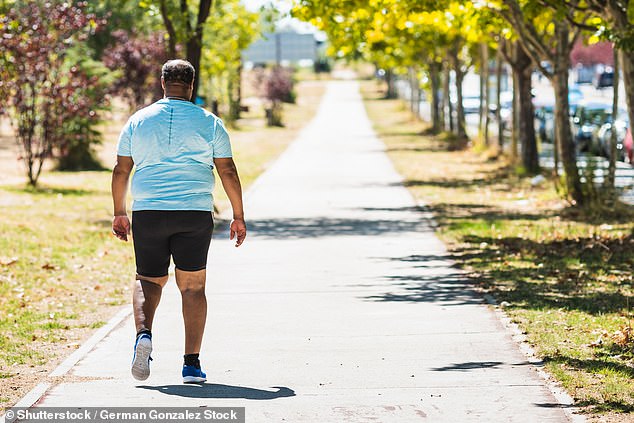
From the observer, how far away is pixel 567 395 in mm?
6770

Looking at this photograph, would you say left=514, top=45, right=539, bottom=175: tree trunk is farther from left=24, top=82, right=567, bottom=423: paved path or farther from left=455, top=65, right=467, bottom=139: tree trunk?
left=455, top=65, right=467, bottom=139: tree trunk

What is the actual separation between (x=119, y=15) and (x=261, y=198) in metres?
29.2

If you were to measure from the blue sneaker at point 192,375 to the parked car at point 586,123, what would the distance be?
2186 cm

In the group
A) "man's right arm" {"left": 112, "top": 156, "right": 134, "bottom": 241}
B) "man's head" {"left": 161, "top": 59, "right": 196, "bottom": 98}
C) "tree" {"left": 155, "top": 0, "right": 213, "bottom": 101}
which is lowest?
"man's right arm" {"left": 112, "top": 156, "right": 134, "bottom": 241}

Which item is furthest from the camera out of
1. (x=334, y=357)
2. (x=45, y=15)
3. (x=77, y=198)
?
(x=45, y=15)

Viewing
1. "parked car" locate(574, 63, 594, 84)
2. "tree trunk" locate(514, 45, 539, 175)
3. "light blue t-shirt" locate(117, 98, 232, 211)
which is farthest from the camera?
"parked car" locate(574, 63, 594, 84)

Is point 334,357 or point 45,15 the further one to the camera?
point 45,15

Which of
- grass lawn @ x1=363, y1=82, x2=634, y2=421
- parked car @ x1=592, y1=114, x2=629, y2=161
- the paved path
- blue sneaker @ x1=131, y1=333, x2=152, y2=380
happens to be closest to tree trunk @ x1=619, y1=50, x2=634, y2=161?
grass lawn @ x1=363, y1=82, x2=634, y2=421

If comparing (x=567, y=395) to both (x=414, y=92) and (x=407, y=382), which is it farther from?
(x=414, y=92)

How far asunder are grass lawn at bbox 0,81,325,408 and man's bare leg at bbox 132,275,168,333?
806mm

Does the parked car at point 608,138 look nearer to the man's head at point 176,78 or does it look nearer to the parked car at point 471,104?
the man's head at point 176,78

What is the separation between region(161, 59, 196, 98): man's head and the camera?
23.3 ft

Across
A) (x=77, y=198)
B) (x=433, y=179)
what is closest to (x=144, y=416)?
(x=77, y=198)

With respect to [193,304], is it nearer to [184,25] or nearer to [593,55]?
[184,25]
